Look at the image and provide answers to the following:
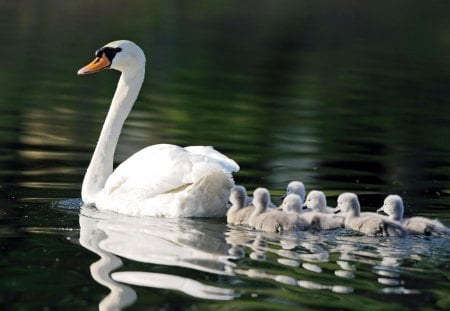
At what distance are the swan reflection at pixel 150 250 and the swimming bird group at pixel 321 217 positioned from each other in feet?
1.11

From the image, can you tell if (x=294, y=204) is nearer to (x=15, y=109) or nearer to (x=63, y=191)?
(x=63, y=191)

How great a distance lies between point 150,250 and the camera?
10578 mm

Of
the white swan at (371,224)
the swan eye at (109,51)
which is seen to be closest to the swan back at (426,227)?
the white swan at (371,224)

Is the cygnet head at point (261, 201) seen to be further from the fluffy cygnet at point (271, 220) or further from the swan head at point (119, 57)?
the swan head at point (119, 57)

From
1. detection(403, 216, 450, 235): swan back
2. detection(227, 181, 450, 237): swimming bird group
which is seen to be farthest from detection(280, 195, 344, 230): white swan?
detection(403, 216, 450, 235): swan back

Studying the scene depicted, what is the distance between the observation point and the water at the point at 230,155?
9.40 m

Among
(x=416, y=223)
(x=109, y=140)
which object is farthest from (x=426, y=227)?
(x=109, y=140)

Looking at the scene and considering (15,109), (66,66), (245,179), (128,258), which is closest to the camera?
(128,258)

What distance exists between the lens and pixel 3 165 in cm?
1554

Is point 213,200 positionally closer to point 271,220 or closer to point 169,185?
point 169,185

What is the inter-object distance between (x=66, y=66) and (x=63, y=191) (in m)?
18.4

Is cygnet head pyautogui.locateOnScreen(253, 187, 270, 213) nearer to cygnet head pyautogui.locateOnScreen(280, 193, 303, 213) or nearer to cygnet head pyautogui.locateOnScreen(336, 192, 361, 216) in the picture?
cygnet head pyautogui.locateOnScreen(280, 193, 303, 213)

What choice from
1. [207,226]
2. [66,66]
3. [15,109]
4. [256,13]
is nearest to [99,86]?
[66,66]

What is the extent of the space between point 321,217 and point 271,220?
487mm
